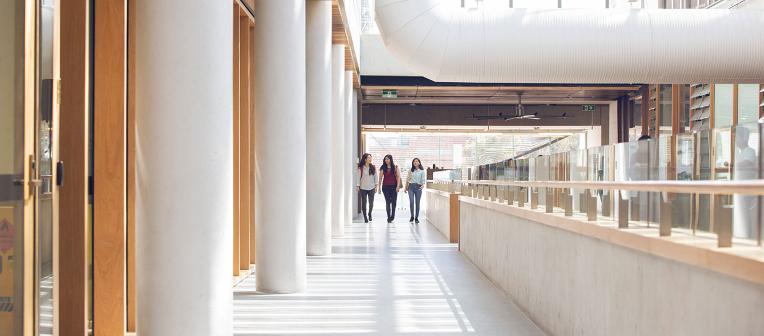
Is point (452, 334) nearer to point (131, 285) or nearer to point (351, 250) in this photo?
point (131, 285)

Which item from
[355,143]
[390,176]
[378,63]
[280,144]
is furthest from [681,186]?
[355,143]

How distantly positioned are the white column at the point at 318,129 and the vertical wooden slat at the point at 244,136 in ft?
6.02

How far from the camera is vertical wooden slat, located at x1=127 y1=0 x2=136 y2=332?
18.6 ft

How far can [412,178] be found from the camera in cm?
1912

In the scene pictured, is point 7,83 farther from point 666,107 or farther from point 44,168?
point 666,107

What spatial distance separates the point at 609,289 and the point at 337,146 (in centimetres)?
1123

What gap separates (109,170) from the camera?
5332mm

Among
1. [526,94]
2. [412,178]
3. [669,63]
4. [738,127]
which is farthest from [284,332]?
[526,94]

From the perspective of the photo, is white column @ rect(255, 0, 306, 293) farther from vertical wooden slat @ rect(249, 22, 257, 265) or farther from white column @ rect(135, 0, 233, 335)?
white column @ rect(135, 0, 233, 335)

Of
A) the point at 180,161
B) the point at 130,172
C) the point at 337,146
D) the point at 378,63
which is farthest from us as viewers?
the point at 378,63

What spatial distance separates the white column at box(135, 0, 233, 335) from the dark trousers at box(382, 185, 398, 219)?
13971 millimetres

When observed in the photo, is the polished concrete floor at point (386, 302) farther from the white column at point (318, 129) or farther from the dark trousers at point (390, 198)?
the dark trousers at point (390, 198)

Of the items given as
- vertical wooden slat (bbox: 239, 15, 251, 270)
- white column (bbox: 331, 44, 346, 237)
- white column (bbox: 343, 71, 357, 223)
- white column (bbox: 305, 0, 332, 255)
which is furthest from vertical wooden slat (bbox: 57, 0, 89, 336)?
white column (bbox: 343, 71, 357, 223)

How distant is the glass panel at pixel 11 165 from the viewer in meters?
3.64
